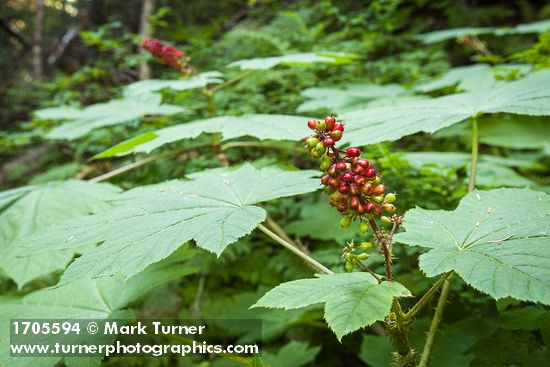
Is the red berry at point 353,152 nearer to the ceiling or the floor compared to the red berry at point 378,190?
nearer to the ceiling

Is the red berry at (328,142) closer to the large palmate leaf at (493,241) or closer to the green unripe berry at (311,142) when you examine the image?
the green unripe berry at (311,142)

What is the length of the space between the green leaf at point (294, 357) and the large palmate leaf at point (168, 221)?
4.01 feet

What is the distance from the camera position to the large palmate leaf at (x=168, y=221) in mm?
987

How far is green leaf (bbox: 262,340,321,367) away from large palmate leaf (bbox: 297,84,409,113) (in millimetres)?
1518

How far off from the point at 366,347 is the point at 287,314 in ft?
2.07

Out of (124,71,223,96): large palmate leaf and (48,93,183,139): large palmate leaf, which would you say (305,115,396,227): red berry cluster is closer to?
(124,71,223,96): large palmate leaf

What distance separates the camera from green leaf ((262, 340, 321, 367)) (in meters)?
2.14

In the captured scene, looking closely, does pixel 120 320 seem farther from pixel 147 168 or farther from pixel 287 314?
pixel 147 168

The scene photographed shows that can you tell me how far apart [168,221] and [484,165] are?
216cm

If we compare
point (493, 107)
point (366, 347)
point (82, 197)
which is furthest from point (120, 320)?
point (493, 107)

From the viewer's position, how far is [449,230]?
1054mm

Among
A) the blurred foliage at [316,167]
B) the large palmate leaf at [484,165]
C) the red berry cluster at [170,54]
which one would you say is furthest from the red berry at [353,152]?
the red berry cluster at [170,54]

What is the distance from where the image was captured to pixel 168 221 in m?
1.14

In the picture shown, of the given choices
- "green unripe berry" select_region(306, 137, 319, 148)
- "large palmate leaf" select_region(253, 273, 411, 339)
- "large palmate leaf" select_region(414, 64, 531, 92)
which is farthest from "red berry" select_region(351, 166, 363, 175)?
"large palmate leaf" select_region(414, 64, 531, 92)
